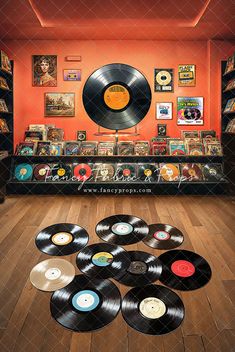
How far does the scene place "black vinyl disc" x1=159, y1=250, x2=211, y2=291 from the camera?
169 centimetres

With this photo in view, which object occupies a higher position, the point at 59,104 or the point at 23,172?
the point at 59,104

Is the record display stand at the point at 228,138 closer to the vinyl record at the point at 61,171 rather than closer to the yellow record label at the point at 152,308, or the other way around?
the vinyl record at the point at 61,171

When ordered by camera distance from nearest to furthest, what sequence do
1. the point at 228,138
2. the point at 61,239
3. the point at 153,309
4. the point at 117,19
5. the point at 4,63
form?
the point at 153,309 < the point at 61,239 < the point at 117,19 < the point at 4,63 < the point at 228,138

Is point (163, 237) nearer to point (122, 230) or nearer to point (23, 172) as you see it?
point (122, 230)

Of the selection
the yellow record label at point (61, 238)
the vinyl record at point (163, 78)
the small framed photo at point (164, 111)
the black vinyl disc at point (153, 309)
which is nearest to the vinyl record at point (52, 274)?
the yellow record label at point (61, 238)

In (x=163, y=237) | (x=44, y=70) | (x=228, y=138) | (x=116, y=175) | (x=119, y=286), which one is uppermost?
(x=44, y=70)

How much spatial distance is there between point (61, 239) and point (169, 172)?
2026 millimetres

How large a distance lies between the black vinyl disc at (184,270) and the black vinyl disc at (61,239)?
2.24ft

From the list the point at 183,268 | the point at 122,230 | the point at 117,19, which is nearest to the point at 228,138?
the point at 117,19

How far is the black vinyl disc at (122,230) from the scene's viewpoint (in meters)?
2.30

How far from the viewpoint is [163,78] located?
4.13m

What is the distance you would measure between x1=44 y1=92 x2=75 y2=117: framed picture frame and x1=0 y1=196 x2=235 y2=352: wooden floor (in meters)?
1.44

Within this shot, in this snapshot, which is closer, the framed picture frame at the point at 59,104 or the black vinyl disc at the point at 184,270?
the black vinyl disc at the point at 184,270

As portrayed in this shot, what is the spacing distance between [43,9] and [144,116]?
6.29 ft
